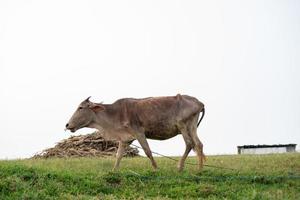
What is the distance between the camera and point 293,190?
11906mm

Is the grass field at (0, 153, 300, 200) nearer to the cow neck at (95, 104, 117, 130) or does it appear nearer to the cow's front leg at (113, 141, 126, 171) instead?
the cow's front leg at (113, 141, 126, 171)

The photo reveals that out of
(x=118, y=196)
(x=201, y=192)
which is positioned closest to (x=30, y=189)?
(x=118, y=196)

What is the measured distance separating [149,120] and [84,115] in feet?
6.35

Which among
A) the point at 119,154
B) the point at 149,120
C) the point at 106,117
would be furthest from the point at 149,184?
the point at 106,117

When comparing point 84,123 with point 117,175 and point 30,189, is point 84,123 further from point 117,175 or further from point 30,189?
point 30,189

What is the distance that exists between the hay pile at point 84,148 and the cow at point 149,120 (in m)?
5.29

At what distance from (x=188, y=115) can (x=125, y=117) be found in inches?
67.4

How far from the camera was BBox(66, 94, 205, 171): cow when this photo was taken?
48.4 feet

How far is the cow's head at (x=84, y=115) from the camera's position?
50.8ft

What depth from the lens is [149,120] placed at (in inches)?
587

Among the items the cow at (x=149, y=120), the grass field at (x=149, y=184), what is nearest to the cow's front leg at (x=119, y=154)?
the cow at (x=149, y=120)

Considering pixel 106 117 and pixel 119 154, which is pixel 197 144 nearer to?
pixel 119 154

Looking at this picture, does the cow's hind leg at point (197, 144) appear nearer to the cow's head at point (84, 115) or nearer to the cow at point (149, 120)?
the cow at point (149, 120)

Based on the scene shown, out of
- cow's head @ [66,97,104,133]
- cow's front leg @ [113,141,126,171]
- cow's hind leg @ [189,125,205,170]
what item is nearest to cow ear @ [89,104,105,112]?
cow's head @ [66,97,104,133]
